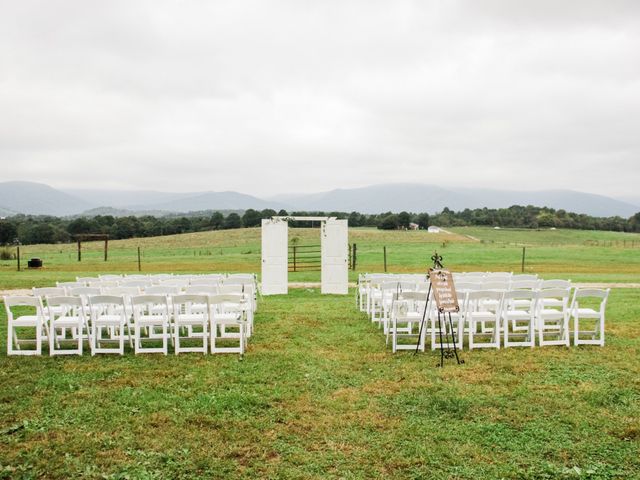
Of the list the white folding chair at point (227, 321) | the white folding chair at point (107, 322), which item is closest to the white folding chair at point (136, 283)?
the white folding chair at point (107, 322)

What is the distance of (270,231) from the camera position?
18.6 m

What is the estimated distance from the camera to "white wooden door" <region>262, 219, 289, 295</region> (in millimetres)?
18531

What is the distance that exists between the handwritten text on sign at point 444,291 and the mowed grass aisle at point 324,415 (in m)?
0.94

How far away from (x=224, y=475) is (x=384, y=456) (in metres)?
1.53

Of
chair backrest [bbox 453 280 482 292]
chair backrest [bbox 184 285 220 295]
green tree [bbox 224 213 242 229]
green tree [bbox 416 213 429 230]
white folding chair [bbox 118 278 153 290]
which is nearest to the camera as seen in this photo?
chair backrest [bbox 184 285 220 295]

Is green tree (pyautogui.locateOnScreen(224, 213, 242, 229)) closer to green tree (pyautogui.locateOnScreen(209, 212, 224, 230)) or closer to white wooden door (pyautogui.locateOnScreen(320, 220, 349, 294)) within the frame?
green tree (pyautogui.locateOnScreen(209, 212, 224, 230))

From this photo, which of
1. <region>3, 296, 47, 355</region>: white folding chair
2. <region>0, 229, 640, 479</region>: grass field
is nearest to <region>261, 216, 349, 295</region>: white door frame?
<region>0, 229, 640, 479</region>: grass field

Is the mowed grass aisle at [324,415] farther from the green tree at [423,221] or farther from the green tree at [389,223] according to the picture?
the green tree at [423,221]

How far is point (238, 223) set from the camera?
9212 cm

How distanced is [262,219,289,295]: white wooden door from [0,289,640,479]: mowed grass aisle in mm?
8962

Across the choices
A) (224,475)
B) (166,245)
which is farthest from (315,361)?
(166,245)

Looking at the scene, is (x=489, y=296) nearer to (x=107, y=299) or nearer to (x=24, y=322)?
(x=107, y=299)

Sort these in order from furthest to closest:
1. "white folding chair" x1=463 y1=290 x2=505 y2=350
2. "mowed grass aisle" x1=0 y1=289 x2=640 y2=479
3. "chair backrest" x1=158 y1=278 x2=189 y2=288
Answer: "chair backrest" x1=158 y1=278 x2=189 y2=288 → "white folding chair" x1=463 y1=290 x2=505 y2=350 → "mowed grass aisle" x1=0 y1=289 x2=640 y2=479

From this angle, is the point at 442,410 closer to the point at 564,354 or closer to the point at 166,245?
the point at 564,354
